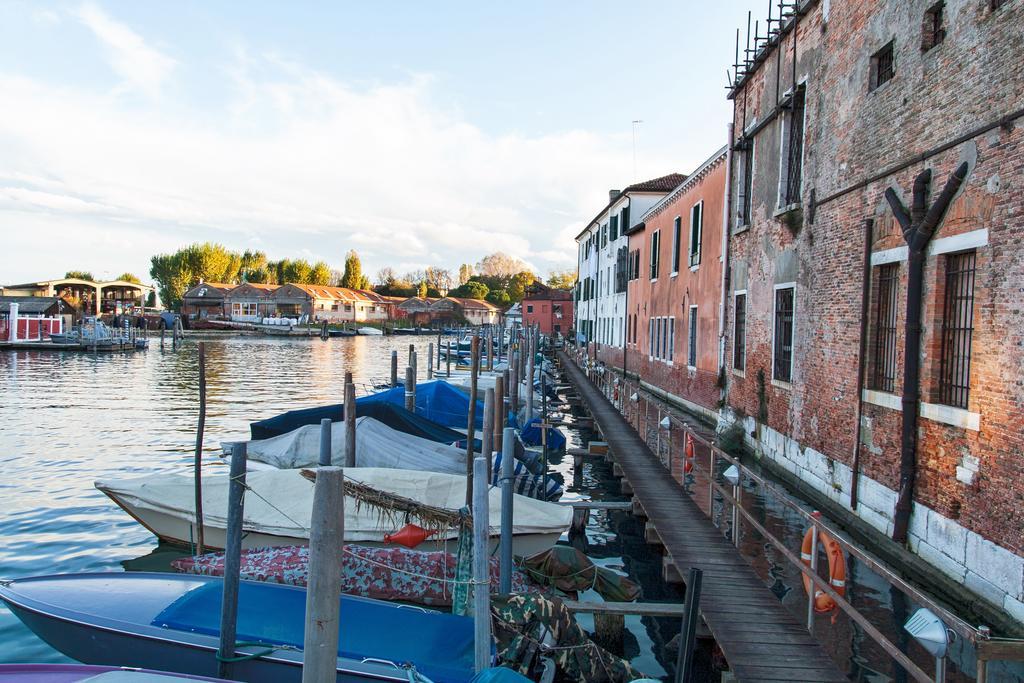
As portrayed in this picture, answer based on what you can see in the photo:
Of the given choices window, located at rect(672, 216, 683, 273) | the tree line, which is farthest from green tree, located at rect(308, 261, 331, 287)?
window, located at rect(672, 216, 683, 273)

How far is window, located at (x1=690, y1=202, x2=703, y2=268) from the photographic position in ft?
68.3

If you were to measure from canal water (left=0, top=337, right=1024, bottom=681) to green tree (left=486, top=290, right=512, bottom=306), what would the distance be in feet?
255

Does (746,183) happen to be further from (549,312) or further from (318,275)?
(318,275)

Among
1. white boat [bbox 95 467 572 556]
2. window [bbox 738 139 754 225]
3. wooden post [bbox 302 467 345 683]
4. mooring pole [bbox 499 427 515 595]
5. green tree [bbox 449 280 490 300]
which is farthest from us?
green tree [bbox 449 280 490 300]

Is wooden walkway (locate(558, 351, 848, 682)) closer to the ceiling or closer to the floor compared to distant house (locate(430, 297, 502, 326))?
closer to the floor

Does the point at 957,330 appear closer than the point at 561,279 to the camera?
Yes

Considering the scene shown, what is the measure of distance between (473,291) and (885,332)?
106m

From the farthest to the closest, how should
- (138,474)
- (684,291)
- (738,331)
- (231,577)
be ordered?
(684,291) → (738,331) → (138,474) → (231,577)

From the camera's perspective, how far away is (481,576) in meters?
5.98

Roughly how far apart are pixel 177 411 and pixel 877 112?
22434 millimetres

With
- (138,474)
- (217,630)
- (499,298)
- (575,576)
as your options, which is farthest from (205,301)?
(217,630)

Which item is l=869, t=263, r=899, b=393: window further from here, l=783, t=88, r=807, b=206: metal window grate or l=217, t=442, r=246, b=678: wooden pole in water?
l=217, t=442, r=246, b=678: wooden pole in water

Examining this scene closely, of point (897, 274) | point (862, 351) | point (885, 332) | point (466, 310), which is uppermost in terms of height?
point (466, 310)

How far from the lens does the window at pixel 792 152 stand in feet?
43.4
